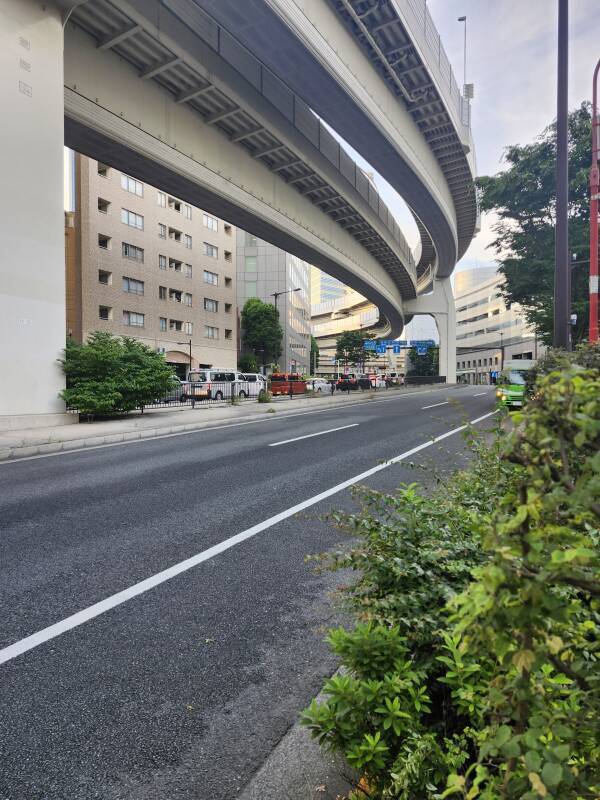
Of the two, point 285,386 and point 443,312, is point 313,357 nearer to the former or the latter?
point 443,312

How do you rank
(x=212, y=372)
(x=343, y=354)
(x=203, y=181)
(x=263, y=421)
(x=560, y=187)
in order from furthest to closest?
(x=343, y=354), (x=212, y=372), (x=203, y=181), (x=263, y=421), (x=560, y=187)

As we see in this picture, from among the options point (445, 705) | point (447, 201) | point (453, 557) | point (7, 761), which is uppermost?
point (447, 201)

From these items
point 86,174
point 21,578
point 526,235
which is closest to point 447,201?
point 526,235

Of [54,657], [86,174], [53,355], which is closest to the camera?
[54,657]

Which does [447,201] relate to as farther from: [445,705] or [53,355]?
[445,705]

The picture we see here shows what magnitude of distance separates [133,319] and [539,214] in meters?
34.6

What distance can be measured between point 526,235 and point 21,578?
2290 cm

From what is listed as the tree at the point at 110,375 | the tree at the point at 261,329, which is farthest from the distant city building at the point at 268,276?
the tree at the point at 110,375

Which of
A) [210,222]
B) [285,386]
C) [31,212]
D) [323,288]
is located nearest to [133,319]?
[210,222]

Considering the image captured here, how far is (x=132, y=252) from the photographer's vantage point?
4372cm

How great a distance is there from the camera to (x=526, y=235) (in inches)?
827

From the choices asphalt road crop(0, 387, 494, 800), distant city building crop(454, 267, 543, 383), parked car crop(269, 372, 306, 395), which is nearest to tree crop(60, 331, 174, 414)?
asphalt road crop(0, 387, 494, 800)

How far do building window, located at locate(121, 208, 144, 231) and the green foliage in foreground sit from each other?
4644 cm

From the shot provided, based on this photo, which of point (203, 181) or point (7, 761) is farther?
point (203, 181)
